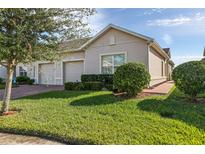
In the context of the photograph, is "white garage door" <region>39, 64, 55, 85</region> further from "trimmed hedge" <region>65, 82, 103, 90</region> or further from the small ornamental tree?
the small ornamental tree

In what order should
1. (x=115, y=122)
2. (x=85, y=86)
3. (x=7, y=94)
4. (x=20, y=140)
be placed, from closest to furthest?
(x=20, y=140) → (x=115, y=122) → (x=7, y=94) → (x=85, y=86)

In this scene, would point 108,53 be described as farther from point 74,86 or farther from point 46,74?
point 46,74

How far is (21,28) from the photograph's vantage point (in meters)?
7.48

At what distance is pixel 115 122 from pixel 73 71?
45.1 feet

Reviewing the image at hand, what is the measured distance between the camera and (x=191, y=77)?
9141 millimetres

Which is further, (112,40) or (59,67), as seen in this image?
(59,67)

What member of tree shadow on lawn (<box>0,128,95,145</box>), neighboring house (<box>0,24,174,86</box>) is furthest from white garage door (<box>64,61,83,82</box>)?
tree shadow on lawn (<box>0,128,95,145</box>)

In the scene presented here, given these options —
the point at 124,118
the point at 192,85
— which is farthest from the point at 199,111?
the point at 124,118

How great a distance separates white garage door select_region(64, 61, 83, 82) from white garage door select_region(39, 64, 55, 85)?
179cm

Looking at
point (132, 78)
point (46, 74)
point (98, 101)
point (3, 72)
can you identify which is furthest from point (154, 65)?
point (3, 72)

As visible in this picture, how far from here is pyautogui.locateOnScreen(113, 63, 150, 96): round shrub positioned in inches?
381

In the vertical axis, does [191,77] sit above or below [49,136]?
above

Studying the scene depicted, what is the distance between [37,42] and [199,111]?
21.5 feet
